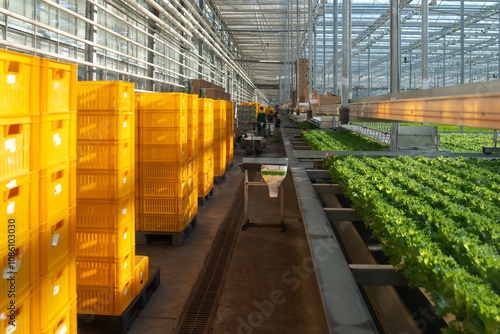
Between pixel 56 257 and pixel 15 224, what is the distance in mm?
483

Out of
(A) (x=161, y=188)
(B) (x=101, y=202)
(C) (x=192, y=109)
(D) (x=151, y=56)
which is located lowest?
(A) (x=161, y=188)

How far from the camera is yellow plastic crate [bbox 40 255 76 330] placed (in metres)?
2.27

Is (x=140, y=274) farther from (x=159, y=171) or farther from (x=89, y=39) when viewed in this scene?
(x=89, y=39)

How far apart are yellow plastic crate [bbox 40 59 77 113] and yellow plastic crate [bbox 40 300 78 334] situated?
122 centimetres

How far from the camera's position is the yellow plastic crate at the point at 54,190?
224cm

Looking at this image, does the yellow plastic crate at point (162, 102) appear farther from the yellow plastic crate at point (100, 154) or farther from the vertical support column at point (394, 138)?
the vertical support column at point (394, 138)

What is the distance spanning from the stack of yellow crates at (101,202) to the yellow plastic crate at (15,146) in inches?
66.1

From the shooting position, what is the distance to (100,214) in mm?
3830

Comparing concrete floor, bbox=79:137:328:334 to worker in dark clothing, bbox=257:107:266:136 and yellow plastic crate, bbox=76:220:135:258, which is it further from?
worker in dark clothing, bbox=257:107:266:136

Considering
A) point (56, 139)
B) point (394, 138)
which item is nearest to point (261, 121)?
point (394, 138)

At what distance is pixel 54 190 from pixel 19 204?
1.10 ft

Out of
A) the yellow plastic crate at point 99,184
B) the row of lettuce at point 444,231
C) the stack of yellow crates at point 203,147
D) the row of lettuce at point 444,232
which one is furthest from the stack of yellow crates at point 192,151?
the yellow plastic crate at point 99,184

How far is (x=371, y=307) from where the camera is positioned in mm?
3998

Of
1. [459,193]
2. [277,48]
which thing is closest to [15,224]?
[459,193]
